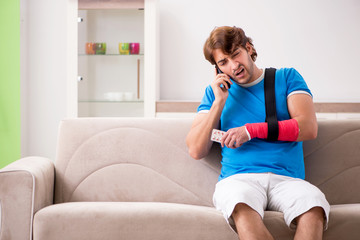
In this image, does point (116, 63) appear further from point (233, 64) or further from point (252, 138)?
point (252, 138)

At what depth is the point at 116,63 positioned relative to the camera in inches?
141

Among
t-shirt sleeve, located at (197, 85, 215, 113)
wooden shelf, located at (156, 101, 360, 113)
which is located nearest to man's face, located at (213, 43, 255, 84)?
t-shirt sleeve, located at (197, 85, 215, 113)

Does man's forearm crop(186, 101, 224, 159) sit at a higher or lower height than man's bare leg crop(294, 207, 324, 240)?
higher

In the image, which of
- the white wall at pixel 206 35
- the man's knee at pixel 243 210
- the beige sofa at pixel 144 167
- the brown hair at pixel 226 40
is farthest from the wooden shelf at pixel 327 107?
the man's knee at pixel 243 210

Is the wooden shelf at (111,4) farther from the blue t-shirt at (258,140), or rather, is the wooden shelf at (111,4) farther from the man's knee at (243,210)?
the man's knee at (243,210)

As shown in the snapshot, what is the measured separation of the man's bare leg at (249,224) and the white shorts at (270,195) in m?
0.02

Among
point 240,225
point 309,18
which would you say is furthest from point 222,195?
point 309,18

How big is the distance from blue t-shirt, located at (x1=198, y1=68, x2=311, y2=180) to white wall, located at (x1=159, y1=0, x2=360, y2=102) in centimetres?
201

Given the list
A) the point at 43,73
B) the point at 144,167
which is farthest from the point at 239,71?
the point at 43,73

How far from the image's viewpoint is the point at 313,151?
6.28 feet

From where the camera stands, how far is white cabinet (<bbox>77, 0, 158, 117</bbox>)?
3.40 meters

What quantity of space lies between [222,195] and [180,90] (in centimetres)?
237

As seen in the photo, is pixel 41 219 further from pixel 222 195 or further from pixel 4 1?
pixel 4 1

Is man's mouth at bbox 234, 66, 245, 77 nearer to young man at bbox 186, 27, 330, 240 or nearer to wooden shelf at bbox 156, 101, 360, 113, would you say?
young man at bbox 186, 27, 330, 240
